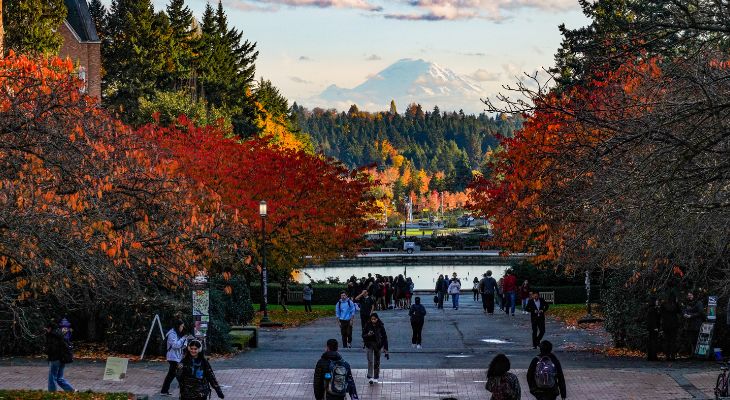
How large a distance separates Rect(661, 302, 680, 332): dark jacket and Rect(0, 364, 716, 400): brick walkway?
8.78 ft

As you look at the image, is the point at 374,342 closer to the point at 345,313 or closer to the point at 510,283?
the point at 345,313

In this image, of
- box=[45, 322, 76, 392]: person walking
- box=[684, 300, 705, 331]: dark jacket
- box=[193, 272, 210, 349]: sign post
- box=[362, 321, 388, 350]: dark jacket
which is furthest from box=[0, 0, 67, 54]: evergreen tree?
box=[684, 300, 705, 331]: dark jacket

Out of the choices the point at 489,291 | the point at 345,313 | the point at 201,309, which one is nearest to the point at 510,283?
the point at 489,291

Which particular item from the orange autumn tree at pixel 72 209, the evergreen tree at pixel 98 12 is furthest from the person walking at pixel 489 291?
the evergreen tree at pixel 98 12

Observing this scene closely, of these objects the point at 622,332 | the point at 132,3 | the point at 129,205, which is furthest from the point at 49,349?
the point at 132,3

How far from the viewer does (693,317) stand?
87.8ft

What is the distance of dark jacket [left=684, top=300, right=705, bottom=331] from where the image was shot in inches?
1053

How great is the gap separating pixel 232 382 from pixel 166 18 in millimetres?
66115

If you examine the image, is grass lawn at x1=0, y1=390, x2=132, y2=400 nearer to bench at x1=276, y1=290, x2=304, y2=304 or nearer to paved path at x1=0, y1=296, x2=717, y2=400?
paved path at x1=0, y1=296, x2=717, y2=400

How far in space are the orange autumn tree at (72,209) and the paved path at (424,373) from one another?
212 centimetres

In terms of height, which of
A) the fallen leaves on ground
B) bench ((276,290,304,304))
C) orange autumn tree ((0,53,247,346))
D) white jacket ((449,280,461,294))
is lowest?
the fallen leaves on ground

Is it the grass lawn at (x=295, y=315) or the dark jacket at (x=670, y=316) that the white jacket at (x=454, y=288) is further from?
the dark jacket at (x=670, y=316)

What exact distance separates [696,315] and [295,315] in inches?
868

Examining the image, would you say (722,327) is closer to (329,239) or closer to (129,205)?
(129,205)
